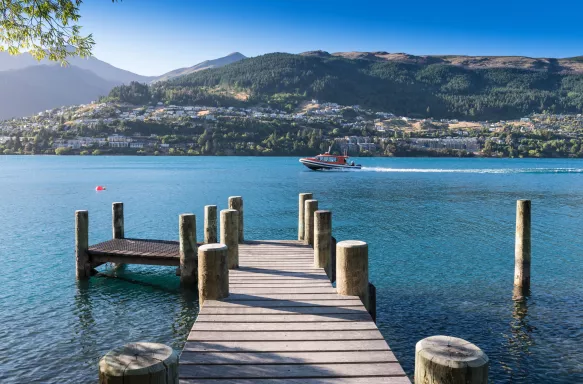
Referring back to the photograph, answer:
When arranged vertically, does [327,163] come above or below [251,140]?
below

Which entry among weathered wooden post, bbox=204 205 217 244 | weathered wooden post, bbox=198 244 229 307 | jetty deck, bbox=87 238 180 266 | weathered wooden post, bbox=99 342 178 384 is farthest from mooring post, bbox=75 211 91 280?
weathered wooden post, bbox=99 342 178 384

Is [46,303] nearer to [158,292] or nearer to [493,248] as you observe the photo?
[158,292]

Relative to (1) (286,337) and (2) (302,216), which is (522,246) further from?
(1) (286,337)

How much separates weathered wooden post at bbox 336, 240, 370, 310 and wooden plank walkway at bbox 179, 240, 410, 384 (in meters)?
0.18

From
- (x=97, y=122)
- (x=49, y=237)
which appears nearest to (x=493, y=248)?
(x=49, y=237)

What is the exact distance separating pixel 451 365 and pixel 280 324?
374cm

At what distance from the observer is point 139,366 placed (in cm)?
369

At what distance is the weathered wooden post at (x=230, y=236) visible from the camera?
11164 mm

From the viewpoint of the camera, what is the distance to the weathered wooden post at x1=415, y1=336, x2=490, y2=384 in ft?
12.4

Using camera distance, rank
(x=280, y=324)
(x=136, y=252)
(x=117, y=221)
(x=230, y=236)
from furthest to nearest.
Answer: (x=117, y=221) < (x=136, y=252) < (x=230, y=236) < (x=280, y=324)

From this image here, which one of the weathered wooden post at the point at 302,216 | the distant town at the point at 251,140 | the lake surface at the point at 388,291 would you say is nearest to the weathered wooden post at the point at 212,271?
the lake surface at the point at 388,291

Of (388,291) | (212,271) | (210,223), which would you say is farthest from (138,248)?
(212,271)

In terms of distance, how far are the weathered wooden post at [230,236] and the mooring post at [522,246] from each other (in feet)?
27.5

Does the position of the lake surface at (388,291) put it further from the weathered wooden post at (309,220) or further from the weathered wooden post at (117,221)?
the weathered wooden post at (309,220)
